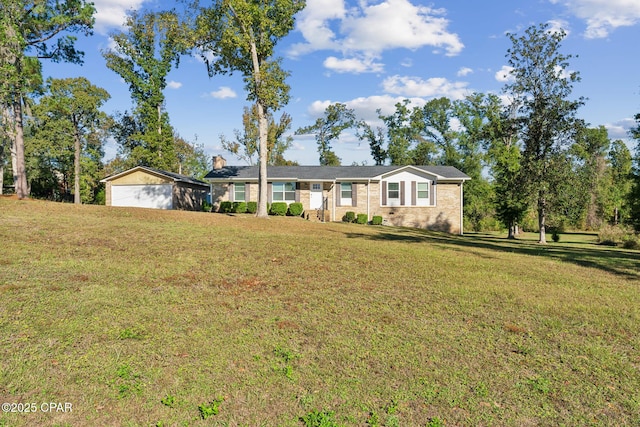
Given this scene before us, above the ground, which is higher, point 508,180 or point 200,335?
point 508,180

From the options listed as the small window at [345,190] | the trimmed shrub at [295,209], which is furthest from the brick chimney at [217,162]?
the small window at [345,190]

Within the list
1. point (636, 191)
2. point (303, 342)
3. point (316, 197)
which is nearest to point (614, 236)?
point (636, 191)

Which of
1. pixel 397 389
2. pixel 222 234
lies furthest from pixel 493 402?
pixel 222 234

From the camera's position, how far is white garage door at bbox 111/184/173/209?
28.5m

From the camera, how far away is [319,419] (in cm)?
353

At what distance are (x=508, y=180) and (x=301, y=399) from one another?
25.1m

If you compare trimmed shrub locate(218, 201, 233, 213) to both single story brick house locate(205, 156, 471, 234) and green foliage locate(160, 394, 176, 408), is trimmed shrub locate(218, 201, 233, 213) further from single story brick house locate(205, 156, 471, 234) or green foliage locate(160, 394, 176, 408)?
green foliage locate(160, 394, 176, 408)

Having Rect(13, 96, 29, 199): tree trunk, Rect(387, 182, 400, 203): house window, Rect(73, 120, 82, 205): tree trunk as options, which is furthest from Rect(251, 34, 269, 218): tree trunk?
Rect(73, 120, 82, 205): tree trunk

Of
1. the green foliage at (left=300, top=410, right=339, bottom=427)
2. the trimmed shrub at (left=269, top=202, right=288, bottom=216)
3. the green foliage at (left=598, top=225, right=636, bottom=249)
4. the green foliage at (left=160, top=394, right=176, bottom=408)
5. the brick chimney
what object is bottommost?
the green foliage at (left=300, top=410, right=339, bottom=427)

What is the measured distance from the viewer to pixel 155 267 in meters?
8.19

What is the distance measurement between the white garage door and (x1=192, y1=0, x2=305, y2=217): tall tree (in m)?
11.0

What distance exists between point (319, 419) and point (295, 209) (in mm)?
23315

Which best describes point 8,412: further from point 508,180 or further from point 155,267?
point 508,180

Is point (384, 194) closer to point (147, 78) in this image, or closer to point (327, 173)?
point (327, 173)
